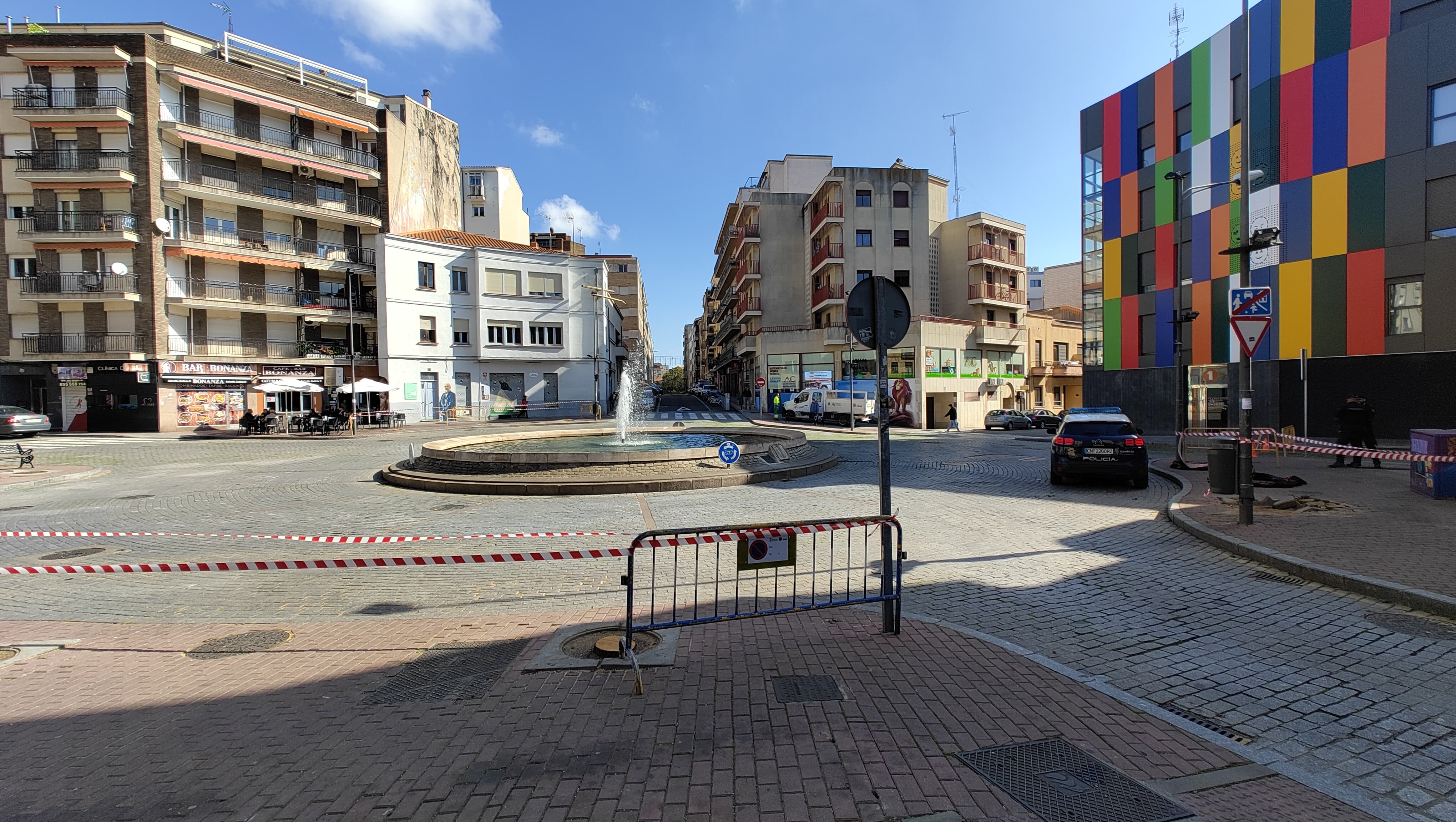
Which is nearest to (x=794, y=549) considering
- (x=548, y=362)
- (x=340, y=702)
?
(x=340, y=702)

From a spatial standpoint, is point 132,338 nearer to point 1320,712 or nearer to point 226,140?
point 226,140

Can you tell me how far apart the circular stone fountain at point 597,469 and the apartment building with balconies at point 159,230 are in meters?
26.3

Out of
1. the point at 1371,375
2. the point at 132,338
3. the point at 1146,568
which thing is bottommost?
the point at 1146,568

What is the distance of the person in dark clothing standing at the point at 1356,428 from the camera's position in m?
14.1

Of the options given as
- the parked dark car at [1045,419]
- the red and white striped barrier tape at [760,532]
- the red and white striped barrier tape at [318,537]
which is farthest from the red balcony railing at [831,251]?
the red and white striped barrier tape at [760,532]

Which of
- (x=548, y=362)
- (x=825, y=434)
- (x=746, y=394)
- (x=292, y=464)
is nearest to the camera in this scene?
(x=292, y=464)

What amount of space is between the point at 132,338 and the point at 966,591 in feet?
138

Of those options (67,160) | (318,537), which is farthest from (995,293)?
(67,160)

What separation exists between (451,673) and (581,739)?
1.47m

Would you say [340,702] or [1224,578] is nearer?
[340,702]

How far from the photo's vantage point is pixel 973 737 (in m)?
3.29

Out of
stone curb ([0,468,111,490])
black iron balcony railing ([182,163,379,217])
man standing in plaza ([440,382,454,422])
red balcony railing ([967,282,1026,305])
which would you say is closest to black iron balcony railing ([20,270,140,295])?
black iron balcony railing ([182,163,379,217])

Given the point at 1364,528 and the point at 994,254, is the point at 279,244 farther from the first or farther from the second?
the point at 994,254

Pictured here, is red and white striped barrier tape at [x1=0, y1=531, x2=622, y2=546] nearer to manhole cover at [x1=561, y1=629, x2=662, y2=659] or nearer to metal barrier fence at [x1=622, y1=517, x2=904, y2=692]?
metal barrier fence at [x1=622, y1=517, x2=904, y2=692]
